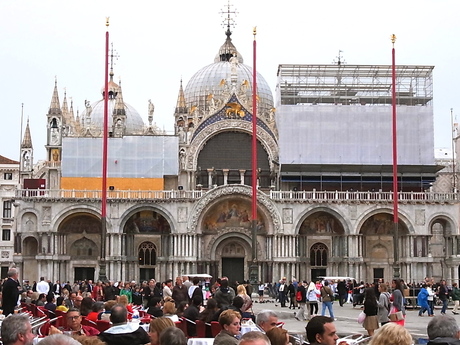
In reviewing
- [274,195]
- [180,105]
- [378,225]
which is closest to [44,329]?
[274,195]

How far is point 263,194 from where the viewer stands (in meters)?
54.3

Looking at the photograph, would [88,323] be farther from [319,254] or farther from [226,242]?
[319,254]

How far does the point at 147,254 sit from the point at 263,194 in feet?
28.5

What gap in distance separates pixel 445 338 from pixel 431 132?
50.3 m

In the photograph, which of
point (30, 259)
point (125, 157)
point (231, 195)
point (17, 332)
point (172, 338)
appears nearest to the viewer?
point (17, 332)

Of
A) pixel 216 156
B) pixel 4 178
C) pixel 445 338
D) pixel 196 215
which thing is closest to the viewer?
pixel 445 338

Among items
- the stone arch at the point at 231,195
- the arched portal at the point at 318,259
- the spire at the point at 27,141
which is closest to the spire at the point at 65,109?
the spire at the point at 27,141

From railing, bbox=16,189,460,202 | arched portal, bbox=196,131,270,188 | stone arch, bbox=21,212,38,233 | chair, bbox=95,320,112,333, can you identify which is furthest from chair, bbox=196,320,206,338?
arched portal, bbox=196,131,270,188

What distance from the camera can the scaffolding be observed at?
59406 mm

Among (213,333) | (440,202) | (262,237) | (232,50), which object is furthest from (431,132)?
(213,333)

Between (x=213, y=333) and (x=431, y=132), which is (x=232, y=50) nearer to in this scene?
(x=431, y=132)

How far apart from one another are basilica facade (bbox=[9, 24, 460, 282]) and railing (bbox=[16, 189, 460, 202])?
90 mm

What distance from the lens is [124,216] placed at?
5472 centimetres

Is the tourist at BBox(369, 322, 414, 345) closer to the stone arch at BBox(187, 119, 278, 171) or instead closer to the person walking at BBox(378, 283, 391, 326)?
the person walking at BBox(378, 283, 391, 326)
